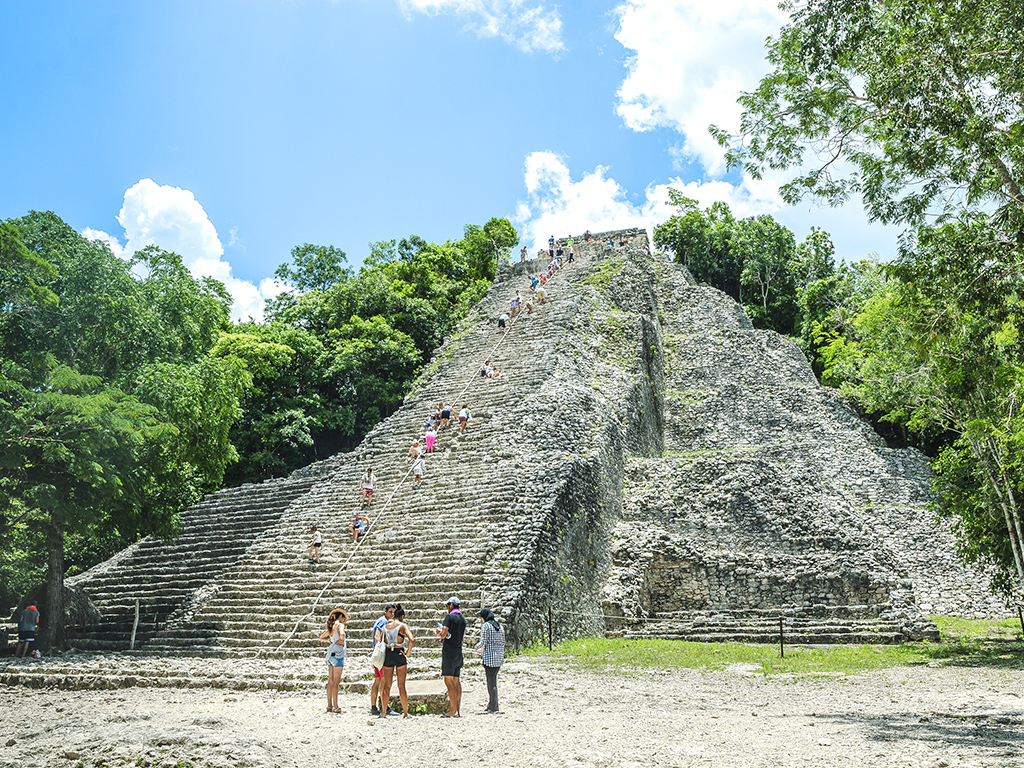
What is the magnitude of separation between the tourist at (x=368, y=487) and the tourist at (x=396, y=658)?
8814 millimetres

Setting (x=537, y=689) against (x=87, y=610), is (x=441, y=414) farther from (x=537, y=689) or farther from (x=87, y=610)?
(x=537, y=689)

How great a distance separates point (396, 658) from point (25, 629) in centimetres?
917

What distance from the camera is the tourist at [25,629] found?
12578 millimetres

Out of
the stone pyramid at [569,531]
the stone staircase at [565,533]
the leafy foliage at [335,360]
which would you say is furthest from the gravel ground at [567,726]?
the leafy foliage at [335,360]

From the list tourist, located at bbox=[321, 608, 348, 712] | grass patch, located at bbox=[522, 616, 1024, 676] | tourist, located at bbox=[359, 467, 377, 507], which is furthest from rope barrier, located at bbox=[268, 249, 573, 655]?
tourist, located at bbox=[321, 608, 348, 712]

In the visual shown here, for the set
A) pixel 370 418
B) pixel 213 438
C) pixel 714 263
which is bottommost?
pixel 213 438

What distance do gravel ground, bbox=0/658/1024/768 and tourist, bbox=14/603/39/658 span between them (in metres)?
3.92

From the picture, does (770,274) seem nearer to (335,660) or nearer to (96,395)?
(96,395)

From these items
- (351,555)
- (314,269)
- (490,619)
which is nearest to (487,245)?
(314,269)

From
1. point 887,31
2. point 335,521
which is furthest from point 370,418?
point 887,31

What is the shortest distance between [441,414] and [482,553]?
6340 millimetres

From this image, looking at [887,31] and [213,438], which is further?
[213,438]

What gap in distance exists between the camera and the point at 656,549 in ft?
52.0

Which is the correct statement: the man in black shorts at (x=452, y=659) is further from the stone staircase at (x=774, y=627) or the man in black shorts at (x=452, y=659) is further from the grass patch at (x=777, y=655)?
the stone staircase at (x=774, y=627)
